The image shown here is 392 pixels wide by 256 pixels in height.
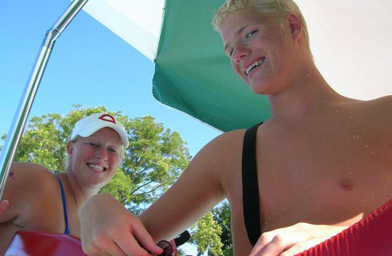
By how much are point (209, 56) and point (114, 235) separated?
2125 mm

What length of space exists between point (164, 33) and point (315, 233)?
2414 millimetres

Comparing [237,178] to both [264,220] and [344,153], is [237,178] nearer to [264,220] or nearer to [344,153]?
[264,220]

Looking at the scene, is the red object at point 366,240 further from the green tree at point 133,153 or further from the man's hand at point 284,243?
the green tree at point 133,153

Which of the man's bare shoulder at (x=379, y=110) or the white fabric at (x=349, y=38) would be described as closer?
the man's bare shoulder at (x=379, y=110)

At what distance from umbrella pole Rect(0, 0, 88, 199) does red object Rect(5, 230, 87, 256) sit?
0.92 ft

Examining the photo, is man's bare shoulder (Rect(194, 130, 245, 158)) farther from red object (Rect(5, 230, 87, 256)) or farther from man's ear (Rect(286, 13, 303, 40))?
red object (Rect(5, 230, 87, 256))

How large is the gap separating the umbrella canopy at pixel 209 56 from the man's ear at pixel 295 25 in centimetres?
78

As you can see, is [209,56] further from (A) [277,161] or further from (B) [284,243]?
(B) [284,243]

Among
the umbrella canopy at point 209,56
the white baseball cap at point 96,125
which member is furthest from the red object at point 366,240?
the white baseball cap at point 96,125

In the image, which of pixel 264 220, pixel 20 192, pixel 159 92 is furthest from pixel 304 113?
pixel 159 92

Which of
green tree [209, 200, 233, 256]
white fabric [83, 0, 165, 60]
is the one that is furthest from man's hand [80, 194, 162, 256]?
green tree [209, 200, 233, 256]

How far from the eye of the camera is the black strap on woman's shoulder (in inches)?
Answer: 46.0

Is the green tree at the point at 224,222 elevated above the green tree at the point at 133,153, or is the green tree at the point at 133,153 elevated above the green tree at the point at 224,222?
the green tree at the point at 133,153

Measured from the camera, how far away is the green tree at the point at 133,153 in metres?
15.3
